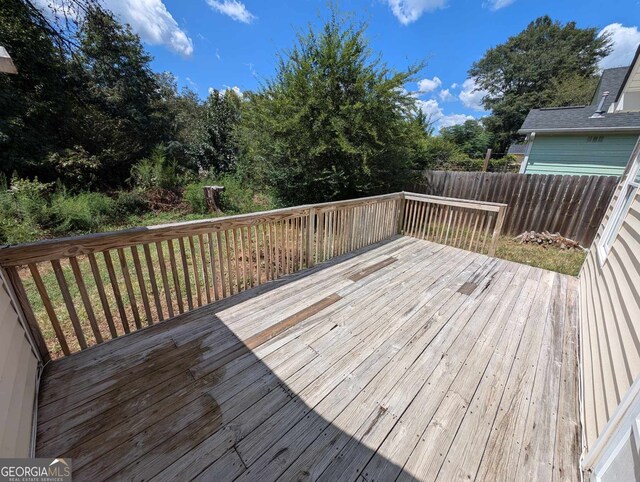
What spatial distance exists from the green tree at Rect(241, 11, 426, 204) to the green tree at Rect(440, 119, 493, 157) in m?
21.3

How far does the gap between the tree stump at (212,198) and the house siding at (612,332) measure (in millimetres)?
6923

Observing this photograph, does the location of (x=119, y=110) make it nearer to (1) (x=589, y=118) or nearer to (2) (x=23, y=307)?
(2) (x=23, y=307)

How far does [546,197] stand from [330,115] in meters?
5.04

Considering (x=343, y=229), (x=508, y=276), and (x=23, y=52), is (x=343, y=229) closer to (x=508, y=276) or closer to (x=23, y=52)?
(x=508, y=276)

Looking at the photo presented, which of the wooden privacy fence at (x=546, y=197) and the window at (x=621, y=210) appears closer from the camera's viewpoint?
the window at (x=621, y=210)

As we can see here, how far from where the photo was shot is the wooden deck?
1292mm

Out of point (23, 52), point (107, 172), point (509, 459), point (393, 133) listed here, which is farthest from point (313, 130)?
point (107, 172)

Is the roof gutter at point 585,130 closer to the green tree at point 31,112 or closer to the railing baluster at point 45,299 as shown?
the railing baluster at point 45,299

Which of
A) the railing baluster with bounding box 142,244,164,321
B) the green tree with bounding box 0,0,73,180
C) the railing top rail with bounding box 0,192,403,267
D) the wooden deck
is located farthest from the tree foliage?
the wooden deck

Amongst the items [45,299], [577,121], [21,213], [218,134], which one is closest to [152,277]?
[45,299]

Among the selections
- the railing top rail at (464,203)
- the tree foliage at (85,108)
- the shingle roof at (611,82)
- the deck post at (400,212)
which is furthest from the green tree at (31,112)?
the shingle roof at (611,82)

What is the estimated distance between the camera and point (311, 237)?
134 inches

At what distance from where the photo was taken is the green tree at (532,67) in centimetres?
2134

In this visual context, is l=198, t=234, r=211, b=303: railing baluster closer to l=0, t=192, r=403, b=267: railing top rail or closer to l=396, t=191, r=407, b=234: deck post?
l=0, t=192, r=403, b=267: railing top rail
